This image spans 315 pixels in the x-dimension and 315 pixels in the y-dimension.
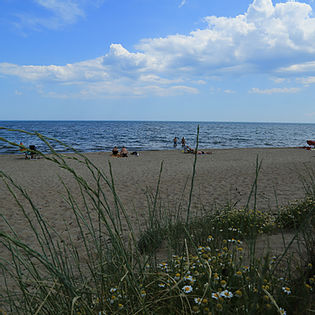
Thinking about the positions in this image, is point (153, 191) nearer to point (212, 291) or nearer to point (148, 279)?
point (148, 279)

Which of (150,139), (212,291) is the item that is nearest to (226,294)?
(212,291)

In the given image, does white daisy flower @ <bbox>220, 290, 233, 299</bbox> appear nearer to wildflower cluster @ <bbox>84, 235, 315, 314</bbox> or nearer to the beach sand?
wildflower cluster @ <bbox>84, 235, 315, 314</bbox>

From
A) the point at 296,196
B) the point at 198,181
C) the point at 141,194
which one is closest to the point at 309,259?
the point at 296,196

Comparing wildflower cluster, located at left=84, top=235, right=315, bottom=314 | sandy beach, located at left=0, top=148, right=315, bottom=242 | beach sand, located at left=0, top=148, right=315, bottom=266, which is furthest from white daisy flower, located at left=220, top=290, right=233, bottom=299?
sandy beach, located at left=0, top=148, right=315, bottom=242

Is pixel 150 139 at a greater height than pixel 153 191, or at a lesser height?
greater

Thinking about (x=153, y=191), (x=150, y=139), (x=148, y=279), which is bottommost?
(x=153, y=191)

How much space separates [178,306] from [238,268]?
0.51m

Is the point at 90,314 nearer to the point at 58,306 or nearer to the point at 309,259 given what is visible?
the point at 58,306

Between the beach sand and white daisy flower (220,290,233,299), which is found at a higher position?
white daisy flower (220,290,233,299)

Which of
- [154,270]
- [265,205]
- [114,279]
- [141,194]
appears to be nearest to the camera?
[114,279]

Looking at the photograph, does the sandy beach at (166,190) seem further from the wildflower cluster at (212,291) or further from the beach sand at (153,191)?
the wildflower cluster at (212,291)

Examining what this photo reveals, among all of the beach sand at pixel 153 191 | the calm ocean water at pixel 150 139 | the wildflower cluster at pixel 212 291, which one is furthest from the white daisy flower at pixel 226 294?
the beach sand at pixel 153 191

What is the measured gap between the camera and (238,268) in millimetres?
1813

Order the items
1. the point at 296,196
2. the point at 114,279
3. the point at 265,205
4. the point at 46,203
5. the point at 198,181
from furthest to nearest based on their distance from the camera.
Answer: the point at 198,181 < the point at 46,203 < the point at 296,196 < the point at 265,205 < the point at 114,279
